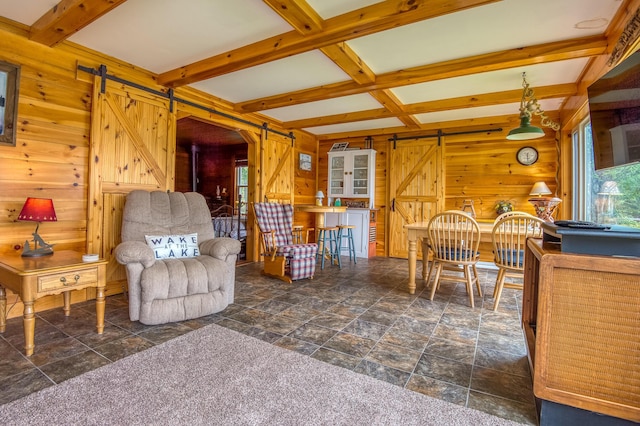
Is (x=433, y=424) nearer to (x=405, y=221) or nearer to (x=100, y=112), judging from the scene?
(x=100, y=112)

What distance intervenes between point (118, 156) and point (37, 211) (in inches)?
43.9

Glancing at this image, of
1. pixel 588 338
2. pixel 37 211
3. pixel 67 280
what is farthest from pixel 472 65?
pixel 37 211

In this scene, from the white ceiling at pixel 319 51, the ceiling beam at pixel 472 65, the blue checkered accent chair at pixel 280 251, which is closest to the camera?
the white ceiling at pixel 319 51

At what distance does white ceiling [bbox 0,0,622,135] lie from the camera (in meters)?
2.35

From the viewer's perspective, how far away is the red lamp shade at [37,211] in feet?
8.00

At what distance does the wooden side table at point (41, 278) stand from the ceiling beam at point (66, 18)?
1846 mm

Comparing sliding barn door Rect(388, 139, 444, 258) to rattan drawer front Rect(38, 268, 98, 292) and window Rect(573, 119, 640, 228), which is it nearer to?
window Rect(573, 119, 640, 228)

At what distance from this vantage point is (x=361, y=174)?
6.42 meters

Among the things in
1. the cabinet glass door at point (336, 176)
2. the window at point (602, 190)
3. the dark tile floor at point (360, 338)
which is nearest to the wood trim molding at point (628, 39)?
the window at point (602, 190)

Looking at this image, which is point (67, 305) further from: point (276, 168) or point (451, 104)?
point (451, 104)

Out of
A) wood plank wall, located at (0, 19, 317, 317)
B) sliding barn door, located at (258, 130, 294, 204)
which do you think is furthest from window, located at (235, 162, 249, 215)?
wood plank wall, located at (0, 19, 317, 317)

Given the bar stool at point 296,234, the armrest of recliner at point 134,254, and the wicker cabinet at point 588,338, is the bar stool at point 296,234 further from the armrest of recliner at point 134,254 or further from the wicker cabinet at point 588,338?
the wicker cabinet at point 588,338

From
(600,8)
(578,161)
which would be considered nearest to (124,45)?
(600,8)

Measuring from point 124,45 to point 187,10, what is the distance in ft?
3.50
